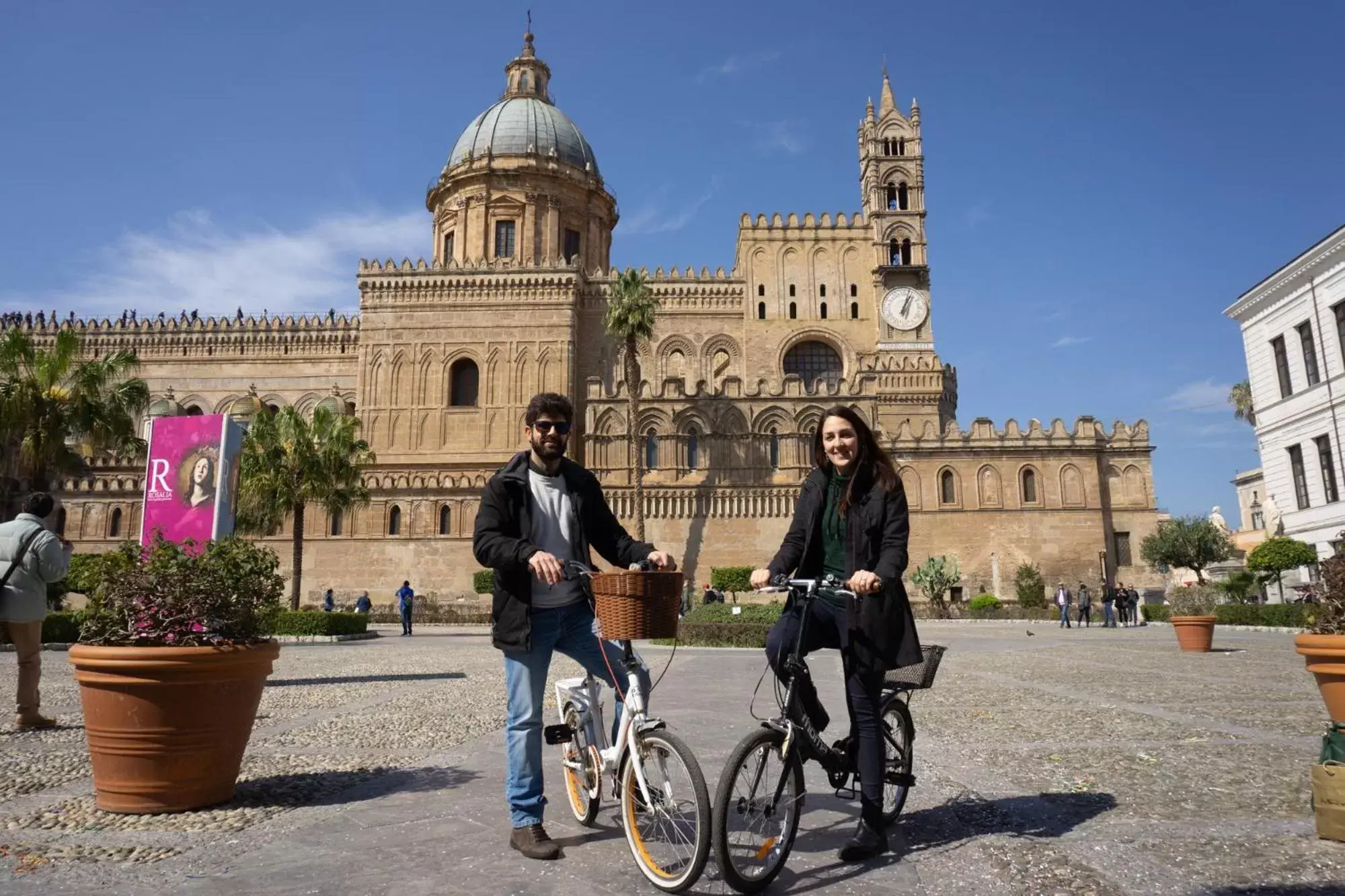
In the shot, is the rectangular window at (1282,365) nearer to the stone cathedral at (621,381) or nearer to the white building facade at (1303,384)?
the white building facade at (1303,384)

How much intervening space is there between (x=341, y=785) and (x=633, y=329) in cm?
3085

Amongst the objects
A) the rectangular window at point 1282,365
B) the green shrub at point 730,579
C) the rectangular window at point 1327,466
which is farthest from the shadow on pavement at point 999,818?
the green shrub at point 730,579

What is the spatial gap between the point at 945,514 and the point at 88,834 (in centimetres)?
3269

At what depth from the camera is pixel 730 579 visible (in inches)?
1254

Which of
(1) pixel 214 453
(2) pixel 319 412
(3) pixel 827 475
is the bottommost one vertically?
(3) pixel 827 475

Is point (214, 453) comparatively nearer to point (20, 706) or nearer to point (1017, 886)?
point (20, 706)

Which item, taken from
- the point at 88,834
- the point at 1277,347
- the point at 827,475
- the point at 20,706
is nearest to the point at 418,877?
the point at 88,834

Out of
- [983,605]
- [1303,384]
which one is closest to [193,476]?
[983,605]

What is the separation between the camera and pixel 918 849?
143 inches

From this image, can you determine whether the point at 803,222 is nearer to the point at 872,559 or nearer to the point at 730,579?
the point at 730,579

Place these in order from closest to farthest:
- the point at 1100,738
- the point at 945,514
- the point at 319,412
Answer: the point at 1100,738 < the point at 319,412 < the point at 945,514

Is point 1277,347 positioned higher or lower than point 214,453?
higher

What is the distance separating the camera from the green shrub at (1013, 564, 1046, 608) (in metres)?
30.7

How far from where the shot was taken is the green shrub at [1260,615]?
19500 millimetres
